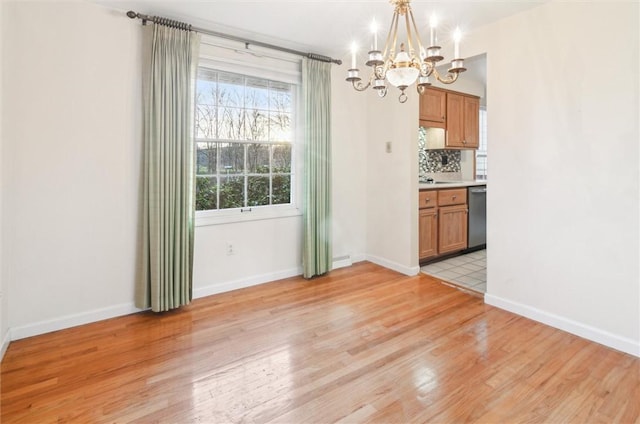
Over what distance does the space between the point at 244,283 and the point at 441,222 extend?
2463 millimetres

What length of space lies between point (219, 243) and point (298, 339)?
1322 mm

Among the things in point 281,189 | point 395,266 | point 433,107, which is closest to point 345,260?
point 395,266

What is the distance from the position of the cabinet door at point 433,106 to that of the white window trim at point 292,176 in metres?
1.63

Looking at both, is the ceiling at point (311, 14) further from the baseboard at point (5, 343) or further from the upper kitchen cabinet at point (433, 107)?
the baseboard at point (5, 343)

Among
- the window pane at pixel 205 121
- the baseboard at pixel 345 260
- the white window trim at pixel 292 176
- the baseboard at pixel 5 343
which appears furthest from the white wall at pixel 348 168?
the baseboard at pixel 5 343

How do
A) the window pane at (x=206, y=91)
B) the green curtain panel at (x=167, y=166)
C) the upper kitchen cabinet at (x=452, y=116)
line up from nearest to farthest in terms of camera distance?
the green curtain panel at (x=167, y=166), the window pane at (x=206, y=91), the upper kitchen cabinet at (x=452, y=116)

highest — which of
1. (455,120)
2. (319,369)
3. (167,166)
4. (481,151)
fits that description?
(455,120)

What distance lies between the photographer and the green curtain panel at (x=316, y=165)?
3598mm

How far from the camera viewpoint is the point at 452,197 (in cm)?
438

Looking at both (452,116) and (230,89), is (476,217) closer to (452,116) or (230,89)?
(452,116)

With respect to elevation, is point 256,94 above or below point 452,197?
above

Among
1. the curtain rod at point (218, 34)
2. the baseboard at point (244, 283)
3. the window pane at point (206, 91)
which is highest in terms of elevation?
the curtain rod at point (218, 34)

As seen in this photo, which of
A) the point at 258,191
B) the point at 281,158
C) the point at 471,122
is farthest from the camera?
the point at 471,122

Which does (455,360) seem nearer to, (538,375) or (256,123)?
(538,375)
